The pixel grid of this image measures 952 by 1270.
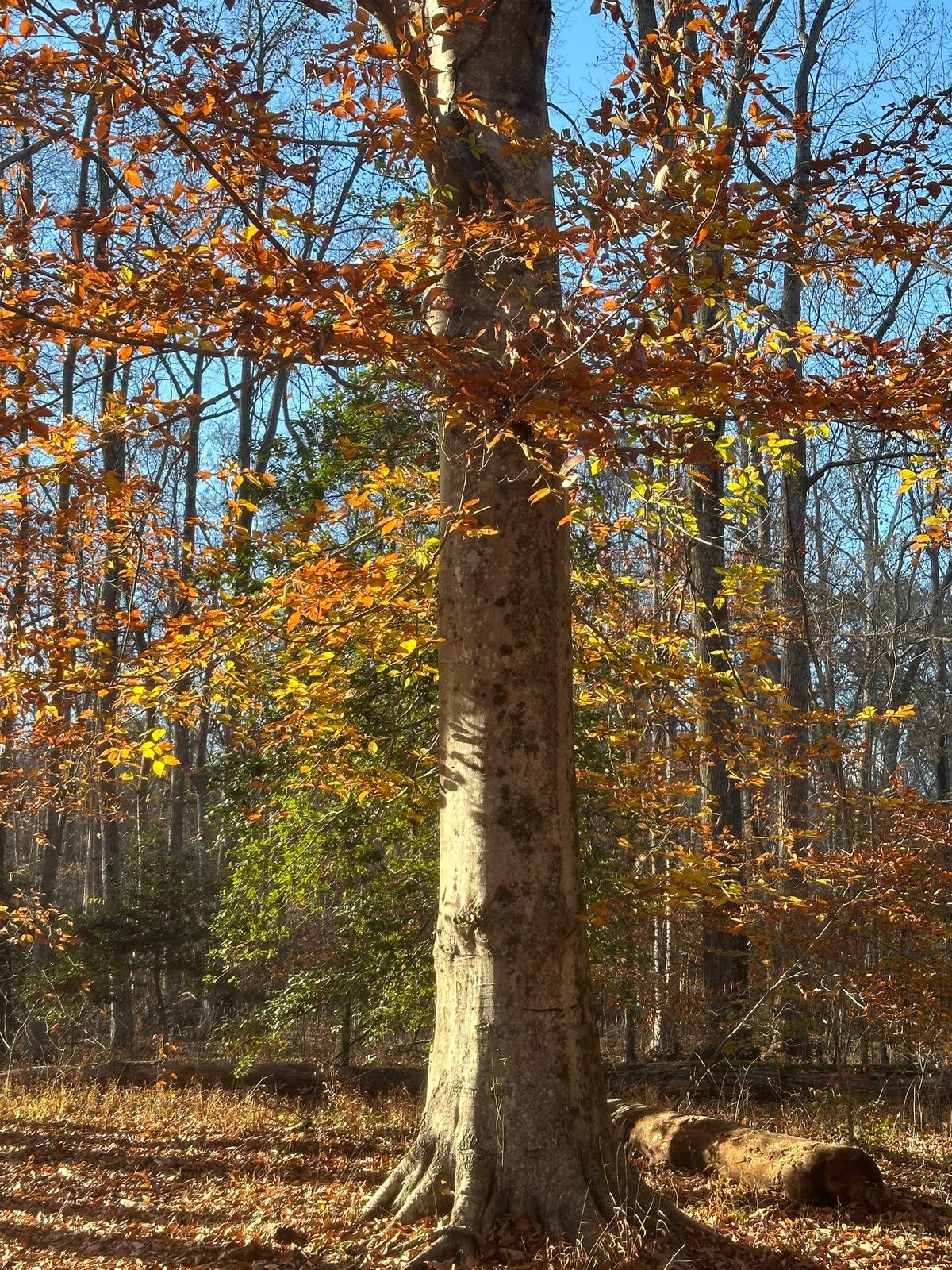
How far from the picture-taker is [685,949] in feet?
33.7

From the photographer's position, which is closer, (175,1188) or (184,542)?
(175,1188)

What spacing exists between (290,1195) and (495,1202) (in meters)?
1.92

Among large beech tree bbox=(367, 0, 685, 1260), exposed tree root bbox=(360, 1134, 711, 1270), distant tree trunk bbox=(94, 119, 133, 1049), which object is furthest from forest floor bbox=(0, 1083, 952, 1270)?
distant tree trunk bbox=(94, 119, 133, 1049)

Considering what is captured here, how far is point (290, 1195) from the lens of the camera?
5.67m

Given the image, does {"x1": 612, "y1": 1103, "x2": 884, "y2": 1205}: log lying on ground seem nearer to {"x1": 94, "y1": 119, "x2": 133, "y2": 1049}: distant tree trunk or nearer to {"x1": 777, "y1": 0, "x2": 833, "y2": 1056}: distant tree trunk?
{"x1": 777, "y1": 0, "x2": 833, "y2": 1056}: distant tree trunk

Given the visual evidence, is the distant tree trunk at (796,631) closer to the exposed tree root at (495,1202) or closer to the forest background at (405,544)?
the forest background at (405,544)

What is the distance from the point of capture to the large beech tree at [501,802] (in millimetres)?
4301

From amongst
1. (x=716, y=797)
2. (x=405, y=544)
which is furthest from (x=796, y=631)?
(x=405, y=544)

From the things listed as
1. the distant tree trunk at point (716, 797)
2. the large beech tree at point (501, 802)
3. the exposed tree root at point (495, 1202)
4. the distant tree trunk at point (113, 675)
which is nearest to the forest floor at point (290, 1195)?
the exposed tree root at point (495, 1202)

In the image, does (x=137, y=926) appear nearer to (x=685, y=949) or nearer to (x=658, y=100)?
(x=685, y=949)

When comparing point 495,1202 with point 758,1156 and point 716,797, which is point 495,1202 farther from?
point 716,797

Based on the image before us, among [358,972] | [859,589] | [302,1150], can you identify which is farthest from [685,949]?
[859,589]

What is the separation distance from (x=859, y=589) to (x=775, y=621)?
20.9 metres

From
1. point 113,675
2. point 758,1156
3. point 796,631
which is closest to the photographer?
point 758,1156
